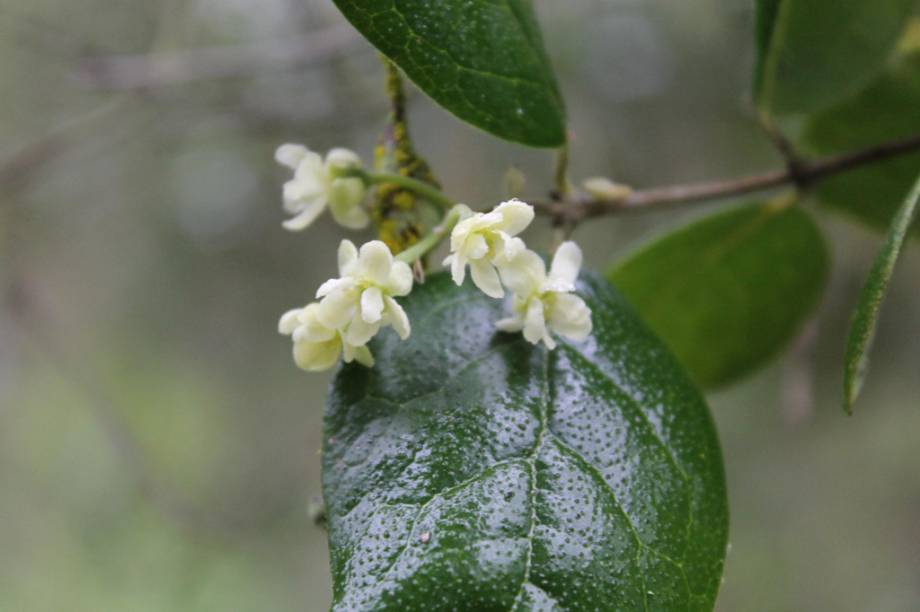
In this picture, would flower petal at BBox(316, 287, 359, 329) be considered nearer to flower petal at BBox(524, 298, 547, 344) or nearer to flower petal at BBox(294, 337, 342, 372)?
flower petal at BBox(294, 337, 342, 372)

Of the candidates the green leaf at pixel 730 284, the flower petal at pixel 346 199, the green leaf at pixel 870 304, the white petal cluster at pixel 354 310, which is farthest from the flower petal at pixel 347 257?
the green leaf at pixel 730 284

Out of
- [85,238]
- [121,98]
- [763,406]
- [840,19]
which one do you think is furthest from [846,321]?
[85,238]

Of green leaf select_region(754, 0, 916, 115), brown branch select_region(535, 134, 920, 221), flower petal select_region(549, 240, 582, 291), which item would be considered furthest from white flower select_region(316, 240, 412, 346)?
green leaf select_region(754, 0, 916, 115)

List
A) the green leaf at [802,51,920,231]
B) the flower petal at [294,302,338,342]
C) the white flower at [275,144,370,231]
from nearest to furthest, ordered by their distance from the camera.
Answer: the flower petal at [294,302,338,342], the white flower at [275,144,370,231], the green leaf at [802,51,920,231]

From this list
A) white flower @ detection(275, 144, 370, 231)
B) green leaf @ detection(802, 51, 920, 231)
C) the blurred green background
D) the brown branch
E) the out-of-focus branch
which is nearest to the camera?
white flower @ detection(275, 144, 370, 231)

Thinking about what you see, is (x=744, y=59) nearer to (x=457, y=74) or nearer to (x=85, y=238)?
(x=457, y=74)

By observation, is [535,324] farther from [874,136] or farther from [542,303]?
[874,136]

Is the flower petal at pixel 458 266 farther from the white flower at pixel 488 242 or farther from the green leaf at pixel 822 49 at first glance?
the green leaf at pixel 822 49
